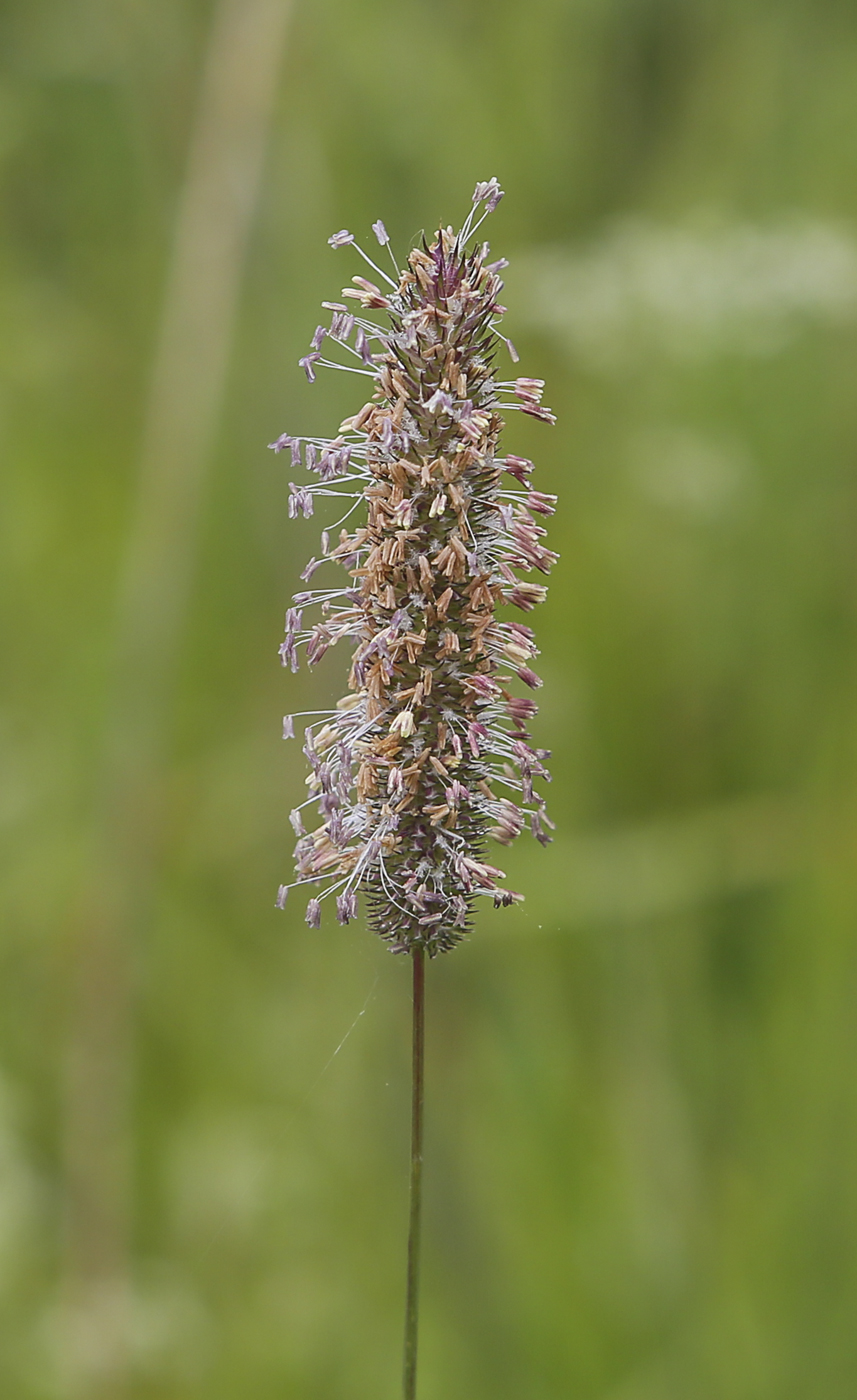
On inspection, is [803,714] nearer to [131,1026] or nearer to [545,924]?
[545,924]

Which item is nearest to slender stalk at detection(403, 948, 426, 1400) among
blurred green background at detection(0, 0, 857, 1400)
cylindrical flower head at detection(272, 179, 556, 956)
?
cylindrical flower head at detection(272, 179, 556, 956)

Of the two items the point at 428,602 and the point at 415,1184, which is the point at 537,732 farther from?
the point at 415,1184

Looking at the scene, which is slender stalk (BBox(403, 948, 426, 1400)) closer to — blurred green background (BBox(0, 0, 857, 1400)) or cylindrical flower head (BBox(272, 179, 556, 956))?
cylindrical flower head (BBox(272, 179, 556, 956))

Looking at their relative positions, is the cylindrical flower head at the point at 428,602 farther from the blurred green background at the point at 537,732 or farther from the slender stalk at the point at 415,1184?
the blurred green background at the point at 537,732

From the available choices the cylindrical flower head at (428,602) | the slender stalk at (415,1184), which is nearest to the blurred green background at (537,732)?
the cylindrical flower head at (428,602)

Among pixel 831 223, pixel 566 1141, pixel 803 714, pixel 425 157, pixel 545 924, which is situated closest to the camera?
pixel 566 1141

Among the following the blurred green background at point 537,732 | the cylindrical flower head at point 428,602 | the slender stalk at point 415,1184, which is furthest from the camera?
the blurred green background at point 537,732

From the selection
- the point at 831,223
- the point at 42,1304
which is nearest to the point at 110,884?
the point at 42,1304
